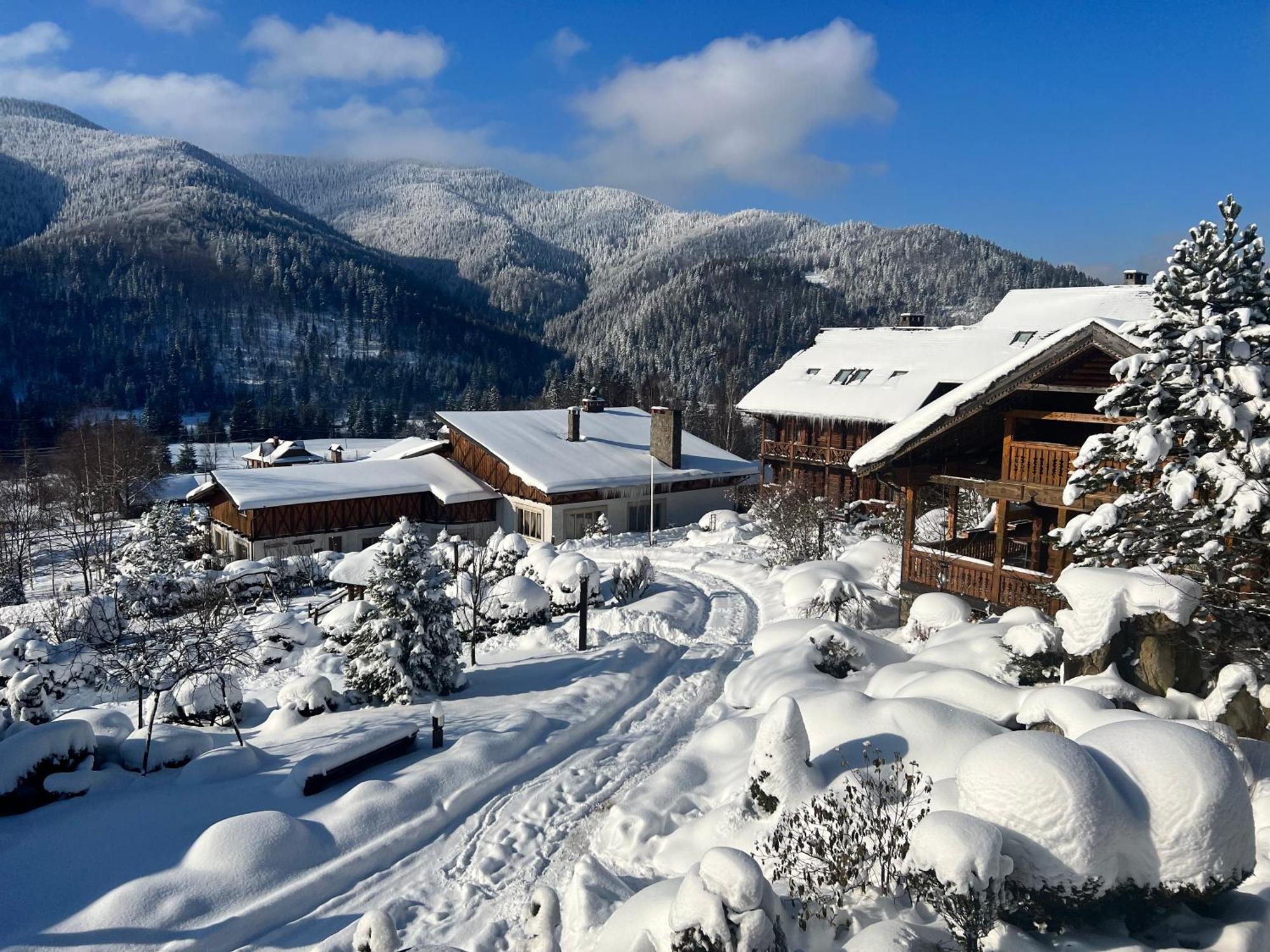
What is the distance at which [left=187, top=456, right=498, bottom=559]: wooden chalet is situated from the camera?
98.3 feet

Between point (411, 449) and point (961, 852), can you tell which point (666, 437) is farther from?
point (961, 852)

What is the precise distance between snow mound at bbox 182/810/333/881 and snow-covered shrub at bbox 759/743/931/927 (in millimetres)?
4912

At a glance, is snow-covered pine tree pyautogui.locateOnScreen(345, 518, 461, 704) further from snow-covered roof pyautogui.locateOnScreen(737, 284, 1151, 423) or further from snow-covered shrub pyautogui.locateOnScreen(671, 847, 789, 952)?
snow-covered roof pyautogui.locateOnScreen(737, 284, 1151, 423)

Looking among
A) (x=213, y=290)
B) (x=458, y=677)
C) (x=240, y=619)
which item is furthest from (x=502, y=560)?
(x=213, y=290)

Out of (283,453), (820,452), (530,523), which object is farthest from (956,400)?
(283,453)

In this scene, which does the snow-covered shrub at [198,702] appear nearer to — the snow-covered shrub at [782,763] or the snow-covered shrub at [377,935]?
the snow-covered shrub at [377,935]

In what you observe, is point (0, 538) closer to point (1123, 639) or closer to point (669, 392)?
point (1123, 639)

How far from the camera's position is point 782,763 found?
7.93 meters

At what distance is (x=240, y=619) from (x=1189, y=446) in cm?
2238

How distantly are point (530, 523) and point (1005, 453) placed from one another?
21834 mm

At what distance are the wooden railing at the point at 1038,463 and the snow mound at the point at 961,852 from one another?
31.7ft

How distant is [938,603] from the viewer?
14.7 metres

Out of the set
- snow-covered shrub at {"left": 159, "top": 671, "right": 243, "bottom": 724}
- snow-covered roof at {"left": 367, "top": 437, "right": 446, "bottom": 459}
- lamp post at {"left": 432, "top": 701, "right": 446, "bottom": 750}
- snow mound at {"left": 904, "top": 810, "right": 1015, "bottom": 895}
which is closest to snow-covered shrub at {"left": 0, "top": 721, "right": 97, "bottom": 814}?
snow-covered shrub at {"left": 159, "top": 671, "right": 243, "bottom": 724}

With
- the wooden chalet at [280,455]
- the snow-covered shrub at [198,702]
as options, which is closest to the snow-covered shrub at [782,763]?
the snow-covered shrub at [198,702]
